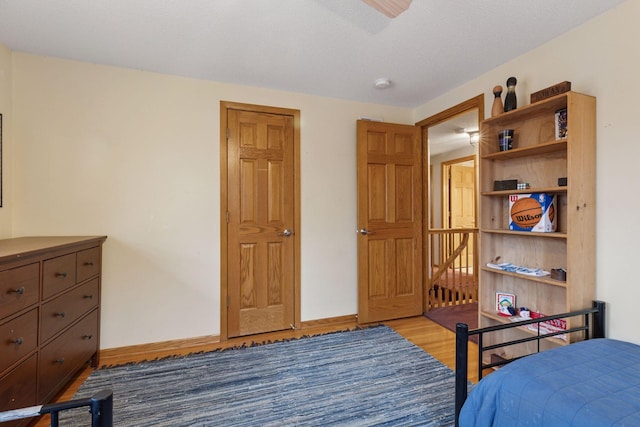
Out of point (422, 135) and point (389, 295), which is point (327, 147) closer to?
point (422, 135)

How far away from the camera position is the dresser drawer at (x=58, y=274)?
5.42 ft

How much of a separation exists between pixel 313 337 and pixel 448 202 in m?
4.43

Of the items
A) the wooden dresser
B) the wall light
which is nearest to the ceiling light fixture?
the wall light

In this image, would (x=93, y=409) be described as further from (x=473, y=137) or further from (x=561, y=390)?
(x=473, y=137)

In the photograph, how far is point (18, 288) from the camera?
143cm

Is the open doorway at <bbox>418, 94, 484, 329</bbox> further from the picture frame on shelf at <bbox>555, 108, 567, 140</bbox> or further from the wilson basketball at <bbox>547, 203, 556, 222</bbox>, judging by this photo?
the wilson basketball at <bbox>547, 203, 556, 222</bbox>

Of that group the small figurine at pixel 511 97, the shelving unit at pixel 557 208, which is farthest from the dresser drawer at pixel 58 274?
the small figurine at pixel 511 97

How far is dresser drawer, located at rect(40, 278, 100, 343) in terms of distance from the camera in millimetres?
1656

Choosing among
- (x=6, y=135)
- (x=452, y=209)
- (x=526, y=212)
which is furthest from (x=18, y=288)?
(x=452, y=209)

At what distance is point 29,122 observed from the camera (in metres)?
2.24

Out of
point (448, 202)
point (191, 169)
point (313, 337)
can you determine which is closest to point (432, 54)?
point (191, 169)

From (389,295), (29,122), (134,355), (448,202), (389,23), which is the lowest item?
(134,355)

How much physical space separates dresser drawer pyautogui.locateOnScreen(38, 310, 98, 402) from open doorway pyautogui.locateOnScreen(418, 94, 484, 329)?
307 cm

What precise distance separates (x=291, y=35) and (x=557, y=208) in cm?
209
